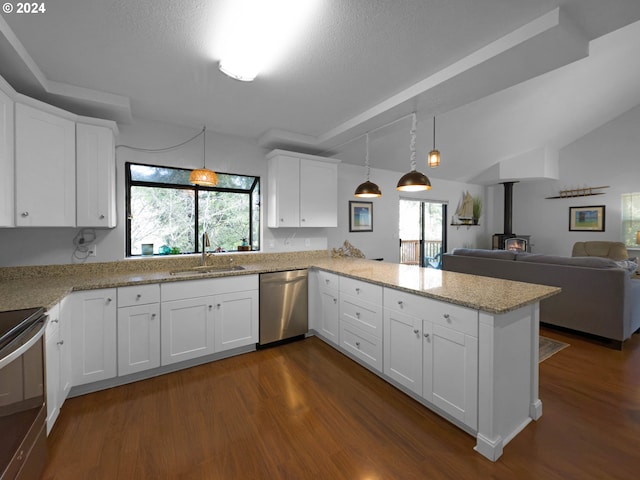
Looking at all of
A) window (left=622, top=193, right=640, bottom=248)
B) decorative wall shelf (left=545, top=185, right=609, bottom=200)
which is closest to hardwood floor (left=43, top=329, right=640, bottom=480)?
window (left=622, top=193, right=640, bottom=248)

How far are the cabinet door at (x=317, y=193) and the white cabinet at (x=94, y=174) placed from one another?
6.68 feet

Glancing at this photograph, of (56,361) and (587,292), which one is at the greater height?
(587,292)

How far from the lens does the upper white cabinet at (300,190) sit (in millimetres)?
3561

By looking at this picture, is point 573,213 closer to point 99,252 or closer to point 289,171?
point 289,171

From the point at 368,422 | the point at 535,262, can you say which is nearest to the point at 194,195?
the point at 368,422

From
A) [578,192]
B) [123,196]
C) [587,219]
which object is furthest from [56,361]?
[578,192]

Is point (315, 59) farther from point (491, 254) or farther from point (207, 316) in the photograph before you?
point (491, 254)

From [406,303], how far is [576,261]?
2575mm

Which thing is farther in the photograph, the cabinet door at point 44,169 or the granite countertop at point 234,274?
the cabinet door at point 44,169

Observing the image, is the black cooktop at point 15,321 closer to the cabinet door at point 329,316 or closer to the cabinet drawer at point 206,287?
the cabinet drawer at point 206,287

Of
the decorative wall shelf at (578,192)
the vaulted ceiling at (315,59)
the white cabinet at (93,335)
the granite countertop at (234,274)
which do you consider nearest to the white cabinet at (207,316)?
the granite countertop at (234,274)

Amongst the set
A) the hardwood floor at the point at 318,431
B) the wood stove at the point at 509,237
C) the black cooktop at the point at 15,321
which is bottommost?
the hardwood floor at the point at 318,431

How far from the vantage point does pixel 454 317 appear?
1.78m

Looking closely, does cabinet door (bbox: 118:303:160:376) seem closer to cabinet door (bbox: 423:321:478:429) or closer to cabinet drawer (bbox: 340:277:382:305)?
cabinet drawer (bbox: 340:277:382:305)
